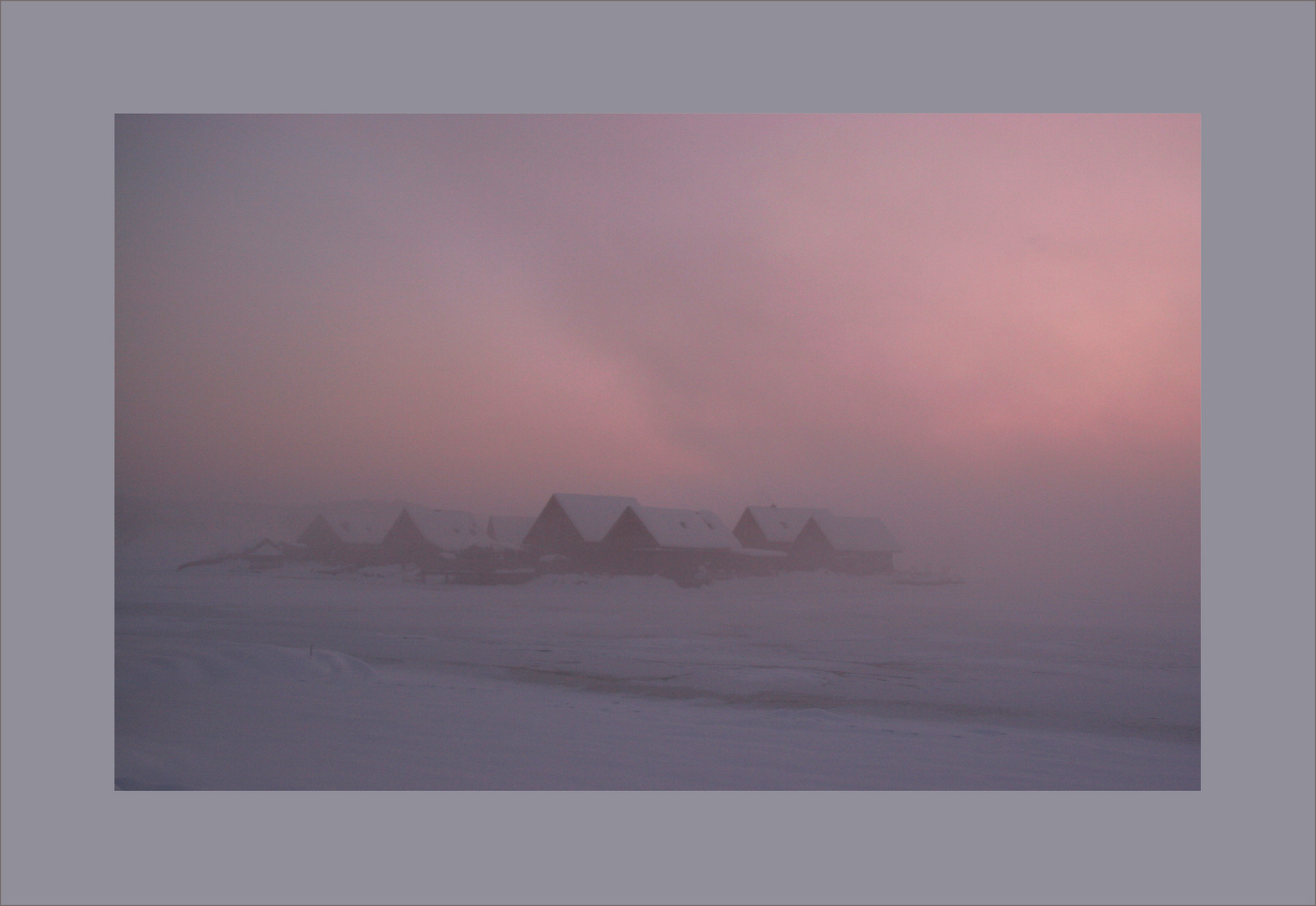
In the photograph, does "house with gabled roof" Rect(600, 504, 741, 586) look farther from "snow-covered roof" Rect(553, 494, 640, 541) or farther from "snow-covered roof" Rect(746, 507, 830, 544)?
"snow-covered roof" Rect(746, 507, 830, 544)

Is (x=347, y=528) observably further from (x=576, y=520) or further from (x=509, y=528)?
(x=576, y=520)

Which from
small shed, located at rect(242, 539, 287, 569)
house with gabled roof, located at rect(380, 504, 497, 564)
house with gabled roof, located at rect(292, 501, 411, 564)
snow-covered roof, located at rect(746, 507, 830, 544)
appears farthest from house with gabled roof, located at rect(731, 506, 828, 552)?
small shed, located at rect(242, 539, 287, 569)

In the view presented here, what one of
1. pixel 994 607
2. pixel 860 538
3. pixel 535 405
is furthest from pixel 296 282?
pixel 994 607

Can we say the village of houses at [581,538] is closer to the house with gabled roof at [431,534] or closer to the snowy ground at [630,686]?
the house with gabled roof at [431,534]

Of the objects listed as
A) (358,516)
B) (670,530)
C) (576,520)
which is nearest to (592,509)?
(576,520)

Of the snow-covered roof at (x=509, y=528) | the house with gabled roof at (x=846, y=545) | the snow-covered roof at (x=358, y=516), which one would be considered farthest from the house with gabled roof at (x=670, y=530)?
the snow-covered roof at (x=358, y=516)
